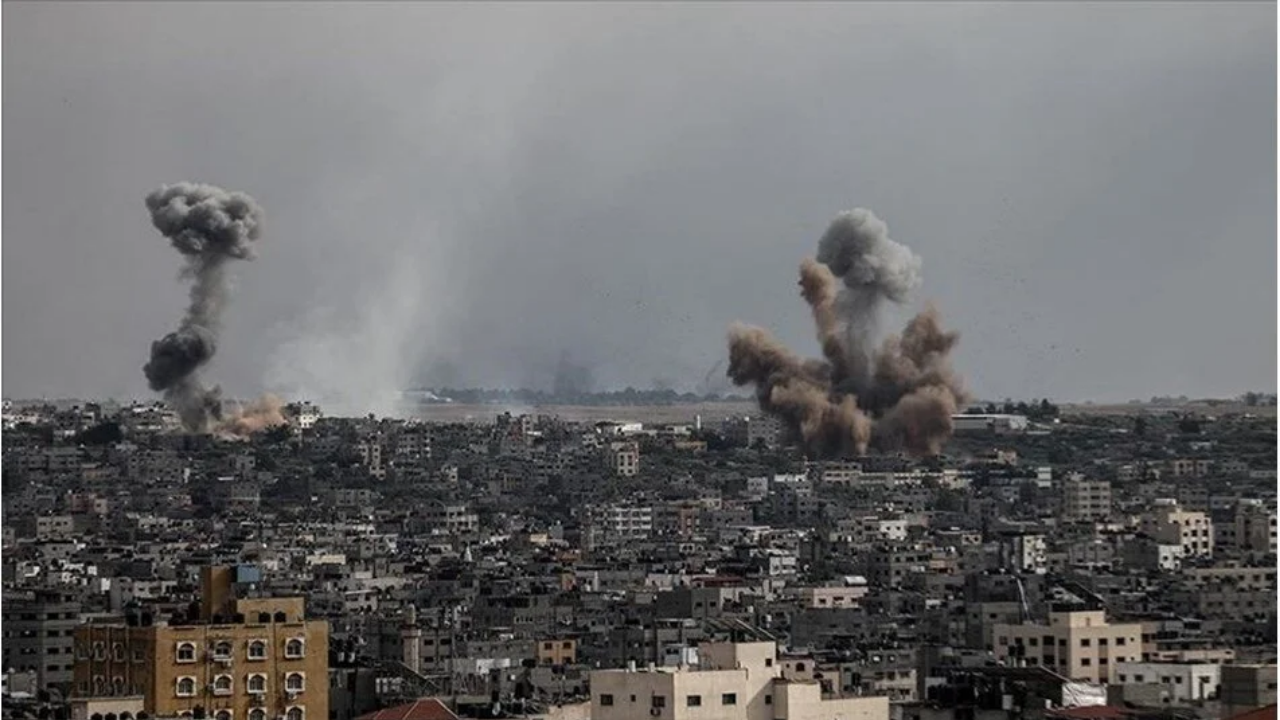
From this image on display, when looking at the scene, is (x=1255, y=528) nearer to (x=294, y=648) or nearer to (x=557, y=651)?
(x=557, y=651)

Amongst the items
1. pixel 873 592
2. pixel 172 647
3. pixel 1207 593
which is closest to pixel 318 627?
pixel 172 647

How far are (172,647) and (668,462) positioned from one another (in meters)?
47.8

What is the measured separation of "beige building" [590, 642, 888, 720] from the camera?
1706 centimetres

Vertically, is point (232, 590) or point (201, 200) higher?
point (201, 200)

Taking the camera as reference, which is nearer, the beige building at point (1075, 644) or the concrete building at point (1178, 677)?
the concrete building at point (1178, 677)

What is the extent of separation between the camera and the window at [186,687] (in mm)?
20719

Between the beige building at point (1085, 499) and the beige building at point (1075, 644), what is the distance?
22.9 metres

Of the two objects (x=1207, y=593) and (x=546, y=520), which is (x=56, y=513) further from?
(x=1207, y=593)

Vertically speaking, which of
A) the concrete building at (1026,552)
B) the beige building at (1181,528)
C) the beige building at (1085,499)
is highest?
the beige building at (1085,499)

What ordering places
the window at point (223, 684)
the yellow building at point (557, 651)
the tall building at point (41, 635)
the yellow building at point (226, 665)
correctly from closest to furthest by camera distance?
the yellow building at point (226, 665) < the window at point (223, 684) < the tall building at point (41, 635) < the yellow building at point (557, 651)

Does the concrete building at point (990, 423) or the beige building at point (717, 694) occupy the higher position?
the concrete building at point (990, 423)

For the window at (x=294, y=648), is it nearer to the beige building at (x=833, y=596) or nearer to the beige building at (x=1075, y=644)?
the beige building at (x=1075, y=644)

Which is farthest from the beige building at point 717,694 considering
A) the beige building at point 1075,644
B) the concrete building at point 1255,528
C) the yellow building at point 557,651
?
the concrete building at point 1255,528

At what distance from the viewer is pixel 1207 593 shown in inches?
1607
